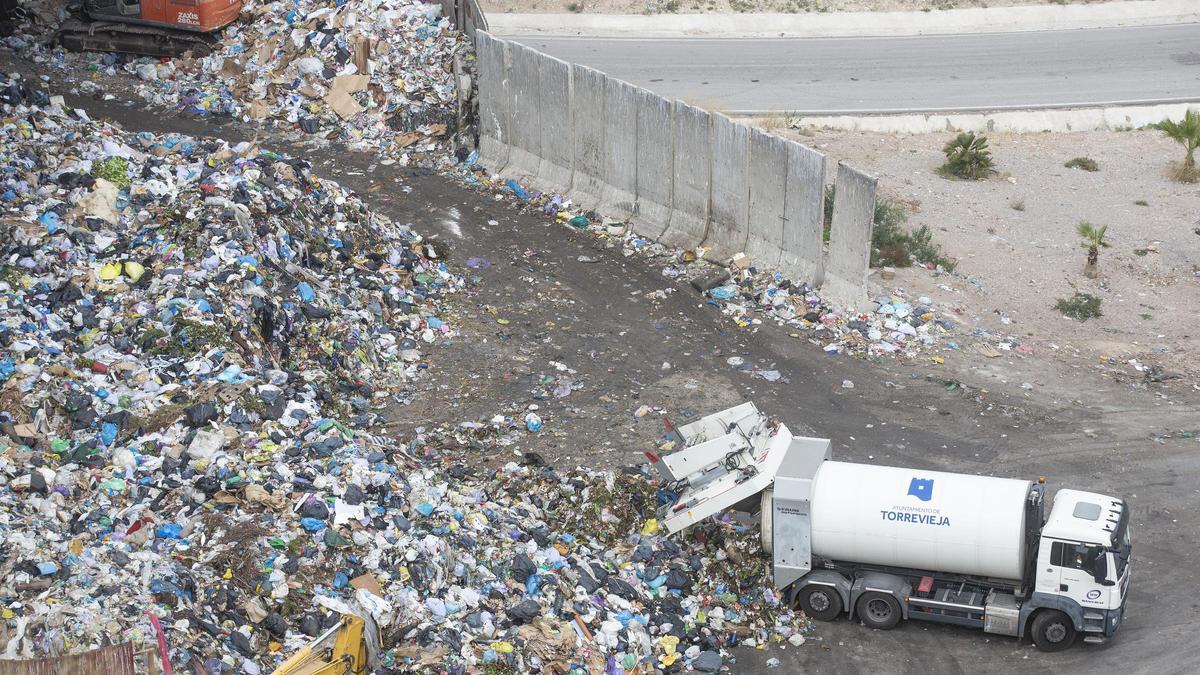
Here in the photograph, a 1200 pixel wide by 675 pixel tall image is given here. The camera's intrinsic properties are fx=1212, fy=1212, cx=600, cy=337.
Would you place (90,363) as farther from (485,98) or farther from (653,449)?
(485,98)

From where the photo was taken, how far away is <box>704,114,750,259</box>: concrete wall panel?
17766 mm

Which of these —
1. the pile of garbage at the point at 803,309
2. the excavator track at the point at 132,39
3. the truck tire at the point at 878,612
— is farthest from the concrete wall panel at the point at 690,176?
the excavator track at the point at 132,39

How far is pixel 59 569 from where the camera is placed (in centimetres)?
1038

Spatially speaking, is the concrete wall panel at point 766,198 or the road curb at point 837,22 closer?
the concrete wall panel at point 766,198

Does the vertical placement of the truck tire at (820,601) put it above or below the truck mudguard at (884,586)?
below

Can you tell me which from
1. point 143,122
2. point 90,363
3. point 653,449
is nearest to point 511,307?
point 653,449

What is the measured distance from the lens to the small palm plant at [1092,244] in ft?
58.0

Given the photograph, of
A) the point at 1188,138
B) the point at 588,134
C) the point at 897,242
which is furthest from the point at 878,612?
the point at 1188,138

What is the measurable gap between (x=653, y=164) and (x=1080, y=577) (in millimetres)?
10310

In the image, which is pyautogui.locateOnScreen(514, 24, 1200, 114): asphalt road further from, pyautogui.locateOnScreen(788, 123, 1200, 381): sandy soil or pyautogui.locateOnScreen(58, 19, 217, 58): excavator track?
pyautogui.locateOnScreen(58, 19, 217, 58): excavator track

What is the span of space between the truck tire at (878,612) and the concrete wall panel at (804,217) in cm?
669

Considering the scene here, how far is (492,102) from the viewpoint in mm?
21469

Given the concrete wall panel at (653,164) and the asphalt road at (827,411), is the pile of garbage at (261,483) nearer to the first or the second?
the asphalt road at (827,411)

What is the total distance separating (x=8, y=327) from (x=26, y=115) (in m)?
5.56
